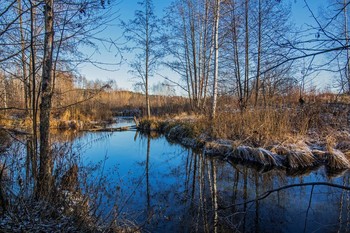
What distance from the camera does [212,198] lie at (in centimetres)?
417

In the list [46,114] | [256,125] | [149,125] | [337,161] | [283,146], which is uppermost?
[46,114]

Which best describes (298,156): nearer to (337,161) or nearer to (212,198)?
(337,161)

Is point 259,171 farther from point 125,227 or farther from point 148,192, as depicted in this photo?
point 125,227

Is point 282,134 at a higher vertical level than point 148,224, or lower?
higher

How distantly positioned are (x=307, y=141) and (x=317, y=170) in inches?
69.6

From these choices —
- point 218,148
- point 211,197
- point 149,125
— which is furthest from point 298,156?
point 149,125

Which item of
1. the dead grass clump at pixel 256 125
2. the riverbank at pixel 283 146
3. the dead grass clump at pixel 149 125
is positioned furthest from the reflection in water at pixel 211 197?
the dead grass clump at pixel 149 125

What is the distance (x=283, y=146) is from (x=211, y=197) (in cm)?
359

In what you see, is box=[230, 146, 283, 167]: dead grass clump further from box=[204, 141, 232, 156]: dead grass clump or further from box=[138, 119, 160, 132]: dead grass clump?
box=[138, 119, 160, 132]: dead grass clump

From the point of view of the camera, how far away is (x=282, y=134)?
750 centimetres

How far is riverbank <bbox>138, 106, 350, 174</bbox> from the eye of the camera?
6188mm

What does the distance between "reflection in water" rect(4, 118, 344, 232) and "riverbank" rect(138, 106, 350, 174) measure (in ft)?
1.46

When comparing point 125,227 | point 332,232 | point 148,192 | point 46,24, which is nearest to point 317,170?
point 332,232

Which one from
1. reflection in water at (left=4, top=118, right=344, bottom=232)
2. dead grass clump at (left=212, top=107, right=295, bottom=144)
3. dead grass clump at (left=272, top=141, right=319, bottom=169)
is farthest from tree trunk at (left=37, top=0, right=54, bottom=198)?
dead grass clump at (left=272, top=141, right=319, bottom=169)
